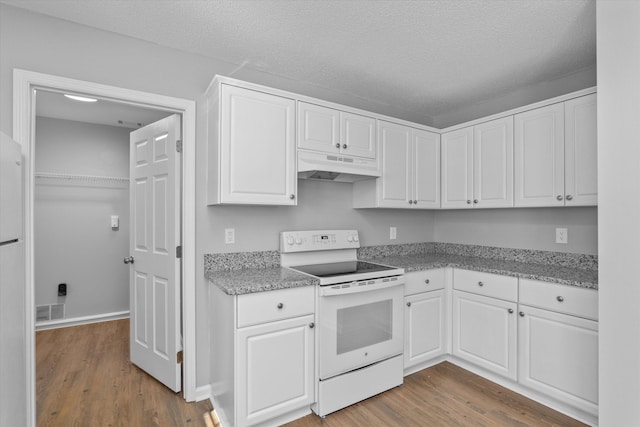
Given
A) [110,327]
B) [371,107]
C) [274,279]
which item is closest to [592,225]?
[371,107]

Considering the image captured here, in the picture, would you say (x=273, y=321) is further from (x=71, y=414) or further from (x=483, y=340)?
(x=483, y=340)

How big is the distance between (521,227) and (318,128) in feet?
6.52

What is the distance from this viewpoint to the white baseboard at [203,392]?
7.49 ft

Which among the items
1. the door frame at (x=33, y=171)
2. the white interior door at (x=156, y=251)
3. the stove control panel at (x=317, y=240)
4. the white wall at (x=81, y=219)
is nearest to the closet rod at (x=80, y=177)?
the white wall at (x=81, y=219)

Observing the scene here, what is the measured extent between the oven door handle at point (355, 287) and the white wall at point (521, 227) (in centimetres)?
125

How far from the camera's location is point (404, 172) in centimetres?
292

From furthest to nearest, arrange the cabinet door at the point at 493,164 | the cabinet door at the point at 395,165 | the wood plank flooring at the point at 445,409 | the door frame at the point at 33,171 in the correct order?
1. the cabinet door at the point at 395,165
2. the cabinet door at the point at 493,164
3. the wood plank flooring at the point at 445,409
4. the door frame at the point at 33,171

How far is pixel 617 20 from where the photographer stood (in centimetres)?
150

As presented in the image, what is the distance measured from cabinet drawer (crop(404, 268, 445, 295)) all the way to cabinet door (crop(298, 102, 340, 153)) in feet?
3.83

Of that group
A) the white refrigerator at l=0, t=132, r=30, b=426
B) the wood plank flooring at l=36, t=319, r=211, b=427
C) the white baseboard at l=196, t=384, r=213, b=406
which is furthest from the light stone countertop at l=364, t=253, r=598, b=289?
the white refrigerator at l=0, t=132, r=30, b=426

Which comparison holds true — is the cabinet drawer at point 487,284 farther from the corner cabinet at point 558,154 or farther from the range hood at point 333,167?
the range hood at point 333,167

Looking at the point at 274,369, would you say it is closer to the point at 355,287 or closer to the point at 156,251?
the point at 355,287

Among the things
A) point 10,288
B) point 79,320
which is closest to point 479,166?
point 10,288

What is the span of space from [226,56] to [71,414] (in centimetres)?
262
